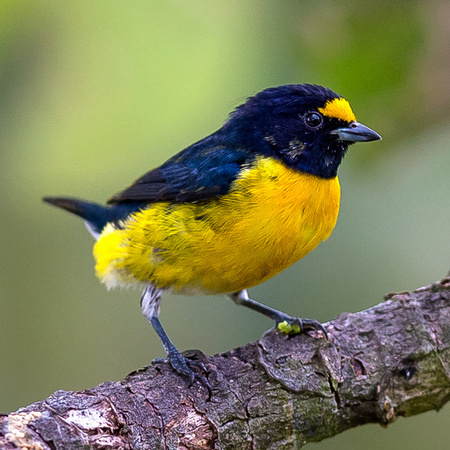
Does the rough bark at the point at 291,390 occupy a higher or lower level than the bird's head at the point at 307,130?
lower

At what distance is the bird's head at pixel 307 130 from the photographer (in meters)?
3.82

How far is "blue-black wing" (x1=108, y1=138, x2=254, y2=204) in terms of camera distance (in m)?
3.75

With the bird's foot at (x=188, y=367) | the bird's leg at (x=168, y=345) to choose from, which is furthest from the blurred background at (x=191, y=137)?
the bird's foot at (x=188, y=367)

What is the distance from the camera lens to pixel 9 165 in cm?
380

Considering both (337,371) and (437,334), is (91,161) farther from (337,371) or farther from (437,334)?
(437,334)

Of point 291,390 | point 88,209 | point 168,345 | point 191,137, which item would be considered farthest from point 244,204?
point 88,209

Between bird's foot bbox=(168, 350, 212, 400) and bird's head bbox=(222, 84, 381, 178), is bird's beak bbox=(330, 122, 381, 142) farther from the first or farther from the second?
bird's foot bbox=(168, 350, 212, 400)

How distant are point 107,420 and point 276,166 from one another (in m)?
1.77

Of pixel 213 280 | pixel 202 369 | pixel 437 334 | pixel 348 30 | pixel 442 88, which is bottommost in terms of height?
pixel 437 334

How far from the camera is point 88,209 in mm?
5023

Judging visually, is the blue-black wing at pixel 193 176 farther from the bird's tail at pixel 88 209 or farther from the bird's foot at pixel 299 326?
the bird's foot at pixel 299 326

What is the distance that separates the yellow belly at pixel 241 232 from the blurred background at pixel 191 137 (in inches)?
14.1

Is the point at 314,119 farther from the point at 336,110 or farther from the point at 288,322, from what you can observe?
the point at 288,322

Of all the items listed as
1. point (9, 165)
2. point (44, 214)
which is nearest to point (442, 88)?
point (9, 165)
